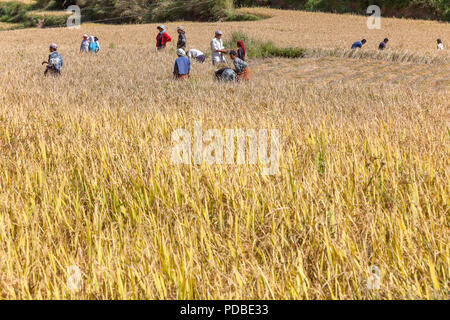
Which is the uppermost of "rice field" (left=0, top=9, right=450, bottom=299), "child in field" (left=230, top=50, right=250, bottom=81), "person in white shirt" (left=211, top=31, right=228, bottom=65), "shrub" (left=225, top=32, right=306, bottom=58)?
"shrub" (left=225, top=32, right=306, bottom=58)

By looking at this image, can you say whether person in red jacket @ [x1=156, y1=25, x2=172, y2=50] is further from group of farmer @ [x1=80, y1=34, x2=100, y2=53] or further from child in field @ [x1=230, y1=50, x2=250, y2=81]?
child in field @ [x1=230, y1=50, x2=250, y2=81]

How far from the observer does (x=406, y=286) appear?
211 cm

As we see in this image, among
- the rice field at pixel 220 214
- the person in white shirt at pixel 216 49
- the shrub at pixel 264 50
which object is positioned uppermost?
the shrub at pixel 264 50

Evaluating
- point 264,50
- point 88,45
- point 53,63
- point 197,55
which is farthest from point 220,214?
point 88,45

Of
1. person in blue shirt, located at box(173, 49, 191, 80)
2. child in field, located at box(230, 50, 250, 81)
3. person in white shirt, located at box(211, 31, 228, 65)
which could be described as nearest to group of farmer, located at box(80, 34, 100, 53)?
person in white shirt, located at box(211, 31, 228, 65)

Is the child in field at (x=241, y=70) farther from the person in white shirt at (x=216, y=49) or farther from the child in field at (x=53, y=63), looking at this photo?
the child in field at (x=53, y=63)

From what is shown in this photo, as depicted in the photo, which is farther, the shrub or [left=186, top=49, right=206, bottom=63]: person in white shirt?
the shrub

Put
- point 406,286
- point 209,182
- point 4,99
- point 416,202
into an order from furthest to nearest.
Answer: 1. point 4,99
2. point 209,182
3. point 416,202
4. point 406,286

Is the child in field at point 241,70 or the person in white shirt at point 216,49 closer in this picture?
the child in field at point 241,70

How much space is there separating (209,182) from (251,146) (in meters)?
1.17

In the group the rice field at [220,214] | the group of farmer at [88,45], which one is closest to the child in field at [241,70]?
the rice field at [220,214]

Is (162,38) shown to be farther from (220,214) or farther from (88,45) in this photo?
(220,214)
